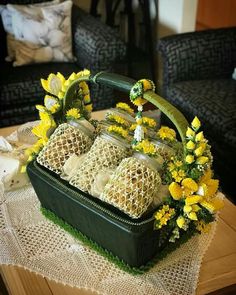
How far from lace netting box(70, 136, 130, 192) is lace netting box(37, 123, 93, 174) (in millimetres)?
51

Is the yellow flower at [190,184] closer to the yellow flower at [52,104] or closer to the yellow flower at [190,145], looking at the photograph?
the yellow flower at [190,145]

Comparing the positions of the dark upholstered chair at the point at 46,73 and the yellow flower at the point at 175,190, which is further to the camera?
the dark upholstered chair at the point at 46,73

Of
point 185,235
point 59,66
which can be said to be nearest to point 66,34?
point 59,66

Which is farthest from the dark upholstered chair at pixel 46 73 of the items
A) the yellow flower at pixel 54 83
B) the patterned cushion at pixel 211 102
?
the yellow flower at pixel 54 83

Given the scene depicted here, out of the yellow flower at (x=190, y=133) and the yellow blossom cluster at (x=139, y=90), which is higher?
the yellow blossom cluster at (x=139, y=90)

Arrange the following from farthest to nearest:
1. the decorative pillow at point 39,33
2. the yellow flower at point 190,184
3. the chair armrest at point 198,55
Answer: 1. the decorative pillow at point 39,33
2. the chair armrest at point 198,55
3. the yellow flower at point 190,184

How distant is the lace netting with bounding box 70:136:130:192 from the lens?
945mm

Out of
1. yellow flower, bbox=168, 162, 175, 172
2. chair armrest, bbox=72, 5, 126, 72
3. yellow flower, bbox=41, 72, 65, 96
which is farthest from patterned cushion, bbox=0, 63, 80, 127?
yellow flower, bbox=168, 162, 175, 172

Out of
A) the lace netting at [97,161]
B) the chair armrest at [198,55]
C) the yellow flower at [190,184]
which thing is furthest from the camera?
the chair armrest at [198,55]

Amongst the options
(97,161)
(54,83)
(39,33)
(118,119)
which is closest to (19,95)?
(39,33)

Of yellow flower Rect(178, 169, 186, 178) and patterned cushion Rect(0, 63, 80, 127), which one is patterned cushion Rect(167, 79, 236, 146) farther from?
yellow flower Rect(178, 169, 186, 178)

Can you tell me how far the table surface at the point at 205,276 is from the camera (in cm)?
92

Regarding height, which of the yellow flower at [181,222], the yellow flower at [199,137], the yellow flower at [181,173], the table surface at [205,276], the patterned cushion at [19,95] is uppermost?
the yellow flower at [199,137]

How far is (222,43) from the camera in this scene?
2.19 metres
